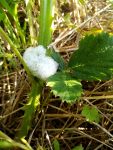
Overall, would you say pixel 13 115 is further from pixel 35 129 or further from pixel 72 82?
pixel 72 82

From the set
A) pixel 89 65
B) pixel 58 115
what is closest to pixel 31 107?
pixel 58 115

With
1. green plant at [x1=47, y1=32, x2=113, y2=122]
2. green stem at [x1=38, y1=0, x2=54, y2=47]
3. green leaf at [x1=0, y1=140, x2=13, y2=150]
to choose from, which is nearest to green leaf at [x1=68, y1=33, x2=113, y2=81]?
green plant at [x1=47, y1=32, x2=113, y2=122]

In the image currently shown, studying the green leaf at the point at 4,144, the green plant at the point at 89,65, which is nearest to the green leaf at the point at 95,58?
the green plant at the point at 89,65

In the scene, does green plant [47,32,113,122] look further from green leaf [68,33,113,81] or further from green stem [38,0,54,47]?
green stem [38,0,54,47]

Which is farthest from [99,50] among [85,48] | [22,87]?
[22,87]

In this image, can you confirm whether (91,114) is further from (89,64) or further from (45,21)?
(45,21)

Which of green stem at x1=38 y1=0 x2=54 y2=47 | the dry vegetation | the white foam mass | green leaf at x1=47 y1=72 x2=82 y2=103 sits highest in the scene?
green stem at x1=38 y1=0 x2=54 y2=47

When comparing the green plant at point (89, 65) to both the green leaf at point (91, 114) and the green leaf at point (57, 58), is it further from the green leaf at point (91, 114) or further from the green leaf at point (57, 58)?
the green leaf at point (91, 114)
